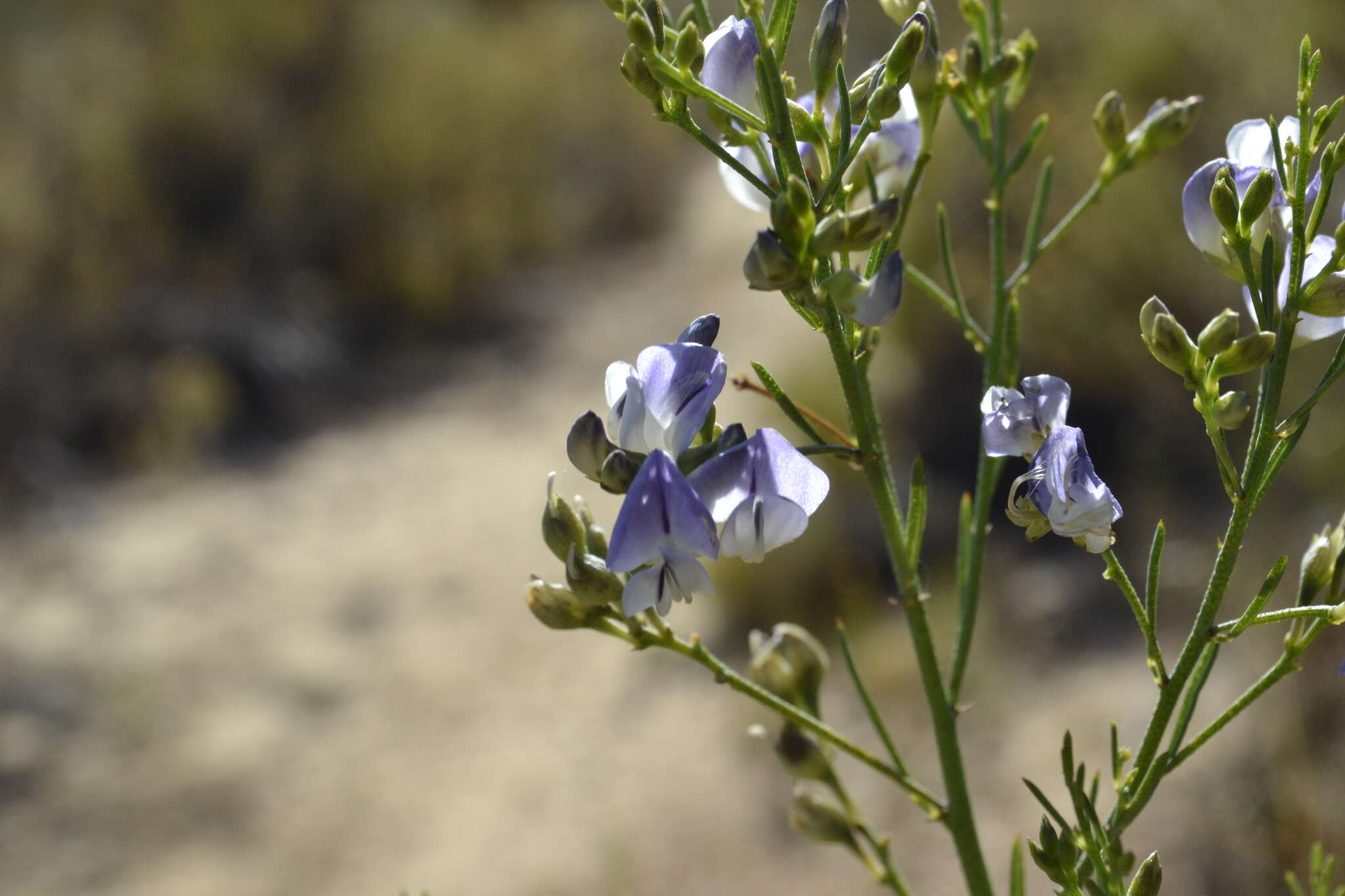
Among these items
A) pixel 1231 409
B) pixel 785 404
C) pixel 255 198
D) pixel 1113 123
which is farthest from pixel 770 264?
pixel 255 198

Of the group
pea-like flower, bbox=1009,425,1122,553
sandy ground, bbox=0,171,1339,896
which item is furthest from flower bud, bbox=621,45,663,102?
sandy ground, bbox=0,171,1339,896

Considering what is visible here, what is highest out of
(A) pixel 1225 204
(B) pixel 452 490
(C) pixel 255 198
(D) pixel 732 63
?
(C) pixel 255 198

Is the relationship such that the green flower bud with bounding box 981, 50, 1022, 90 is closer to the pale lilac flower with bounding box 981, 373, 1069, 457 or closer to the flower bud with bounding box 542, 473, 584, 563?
the pale lilac flower with bounding box 981, 373, 1069, 457

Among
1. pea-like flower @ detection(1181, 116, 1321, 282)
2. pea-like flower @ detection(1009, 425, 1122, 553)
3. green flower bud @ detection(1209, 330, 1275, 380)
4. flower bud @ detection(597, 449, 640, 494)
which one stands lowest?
pea-like flower @ detection(1009, 425, 1122, 553)

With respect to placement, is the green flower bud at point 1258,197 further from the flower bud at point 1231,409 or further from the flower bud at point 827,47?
the flower bud at point 827,47

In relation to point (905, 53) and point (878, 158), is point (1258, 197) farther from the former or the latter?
point (878, 158)

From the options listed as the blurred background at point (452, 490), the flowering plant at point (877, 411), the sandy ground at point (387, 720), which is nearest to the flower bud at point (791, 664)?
the flowering plant at point (877, 411)

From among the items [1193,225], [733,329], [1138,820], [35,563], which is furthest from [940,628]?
[35,563]
